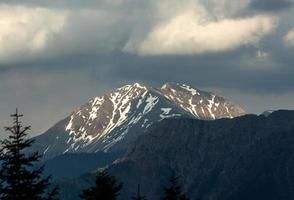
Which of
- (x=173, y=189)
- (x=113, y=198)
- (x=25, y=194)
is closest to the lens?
(x=25, y=194)

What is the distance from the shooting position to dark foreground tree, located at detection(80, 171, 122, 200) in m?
47.8

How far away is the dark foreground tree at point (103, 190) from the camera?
157ft

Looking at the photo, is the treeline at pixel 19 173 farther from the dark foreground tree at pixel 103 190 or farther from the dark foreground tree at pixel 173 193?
the dark foreground tree at pixel 173 193

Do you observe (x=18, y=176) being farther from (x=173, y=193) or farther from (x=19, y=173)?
(x=173, y=193)

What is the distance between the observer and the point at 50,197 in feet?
149

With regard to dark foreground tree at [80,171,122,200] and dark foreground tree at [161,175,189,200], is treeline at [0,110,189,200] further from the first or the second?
dark foreground tree at [161,175,189,200]

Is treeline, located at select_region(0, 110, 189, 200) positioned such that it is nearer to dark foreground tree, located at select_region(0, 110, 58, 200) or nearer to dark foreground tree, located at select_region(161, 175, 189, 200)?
dark foreground tree, located at select_region(0, 110, 58, 200)

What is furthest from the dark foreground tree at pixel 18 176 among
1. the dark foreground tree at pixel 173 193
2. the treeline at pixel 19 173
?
the dark foreground tree at pixel 173 193

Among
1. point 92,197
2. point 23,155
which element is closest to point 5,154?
point 23,155

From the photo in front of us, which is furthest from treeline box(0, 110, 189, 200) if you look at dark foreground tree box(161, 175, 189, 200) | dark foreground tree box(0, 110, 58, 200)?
dark foreground tree box(161, 175, 189, 200)

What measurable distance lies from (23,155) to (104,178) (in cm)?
649

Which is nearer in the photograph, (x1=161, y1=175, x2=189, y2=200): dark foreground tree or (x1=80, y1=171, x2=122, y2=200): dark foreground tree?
(x1=80, y1=171, x2=122, y2=200): dark foreground tree

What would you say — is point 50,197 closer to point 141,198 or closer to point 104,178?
point 104,178

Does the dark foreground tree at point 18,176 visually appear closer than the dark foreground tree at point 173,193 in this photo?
Yes
